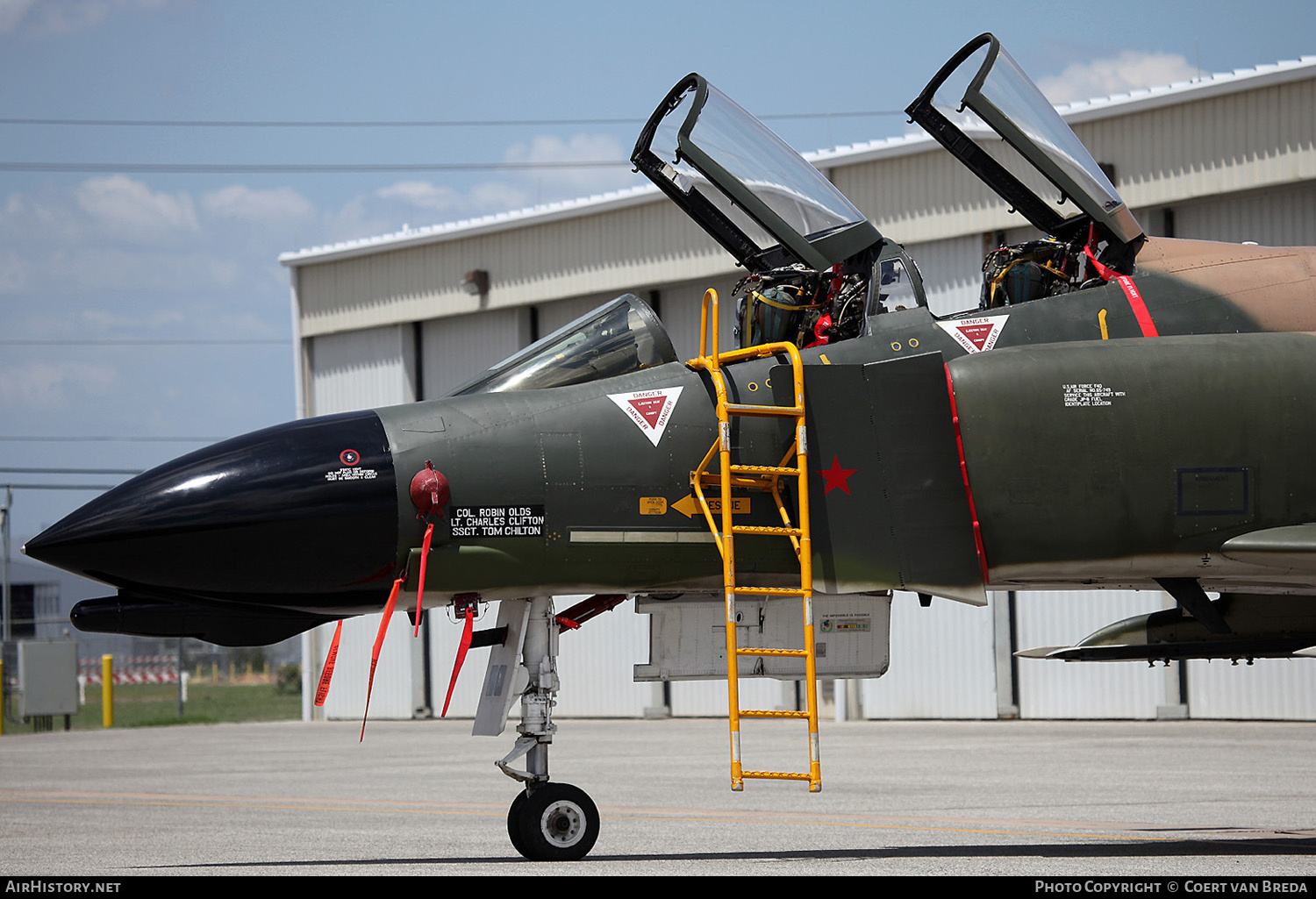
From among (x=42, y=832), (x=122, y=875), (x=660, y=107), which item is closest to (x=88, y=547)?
(x=122, y=875)

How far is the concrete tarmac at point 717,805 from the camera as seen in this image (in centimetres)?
805

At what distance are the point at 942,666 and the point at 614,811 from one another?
1438 cm

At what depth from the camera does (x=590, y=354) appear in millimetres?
7945

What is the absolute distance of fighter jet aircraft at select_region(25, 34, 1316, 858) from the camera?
7117 mm

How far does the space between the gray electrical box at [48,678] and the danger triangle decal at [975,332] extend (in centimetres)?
2530

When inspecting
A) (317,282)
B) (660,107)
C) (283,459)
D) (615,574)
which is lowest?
(615,574)

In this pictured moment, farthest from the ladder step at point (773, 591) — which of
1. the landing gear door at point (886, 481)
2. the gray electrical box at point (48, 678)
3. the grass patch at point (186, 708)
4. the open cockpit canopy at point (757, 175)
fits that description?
the grass patch at point (186, 708)

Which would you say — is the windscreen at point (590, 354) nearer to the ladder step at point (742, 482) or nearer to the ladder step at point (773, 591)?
the ladder step at point (742, 482)

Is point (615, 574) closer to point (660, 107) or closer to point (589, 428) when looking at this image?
point (589, 428)

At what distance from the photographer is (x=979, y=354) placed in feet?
25.7

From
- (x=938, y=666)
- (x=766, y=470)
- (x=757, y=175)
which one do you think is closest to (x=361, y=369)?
(x=938, y=666)

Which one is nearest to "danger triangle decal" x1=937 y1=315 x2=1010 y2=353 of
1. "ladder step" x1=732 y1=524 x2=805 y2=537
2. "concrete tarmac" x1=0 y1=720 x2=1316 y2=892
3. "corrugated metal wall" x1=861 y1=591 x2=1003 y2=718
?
"ladder step" x1=732 y1=524 x2=805 y2=537

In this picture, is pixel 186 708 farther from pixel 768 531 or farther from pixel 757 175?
pixel 768 531

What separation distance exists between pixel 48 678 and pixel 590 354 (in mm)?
25666
